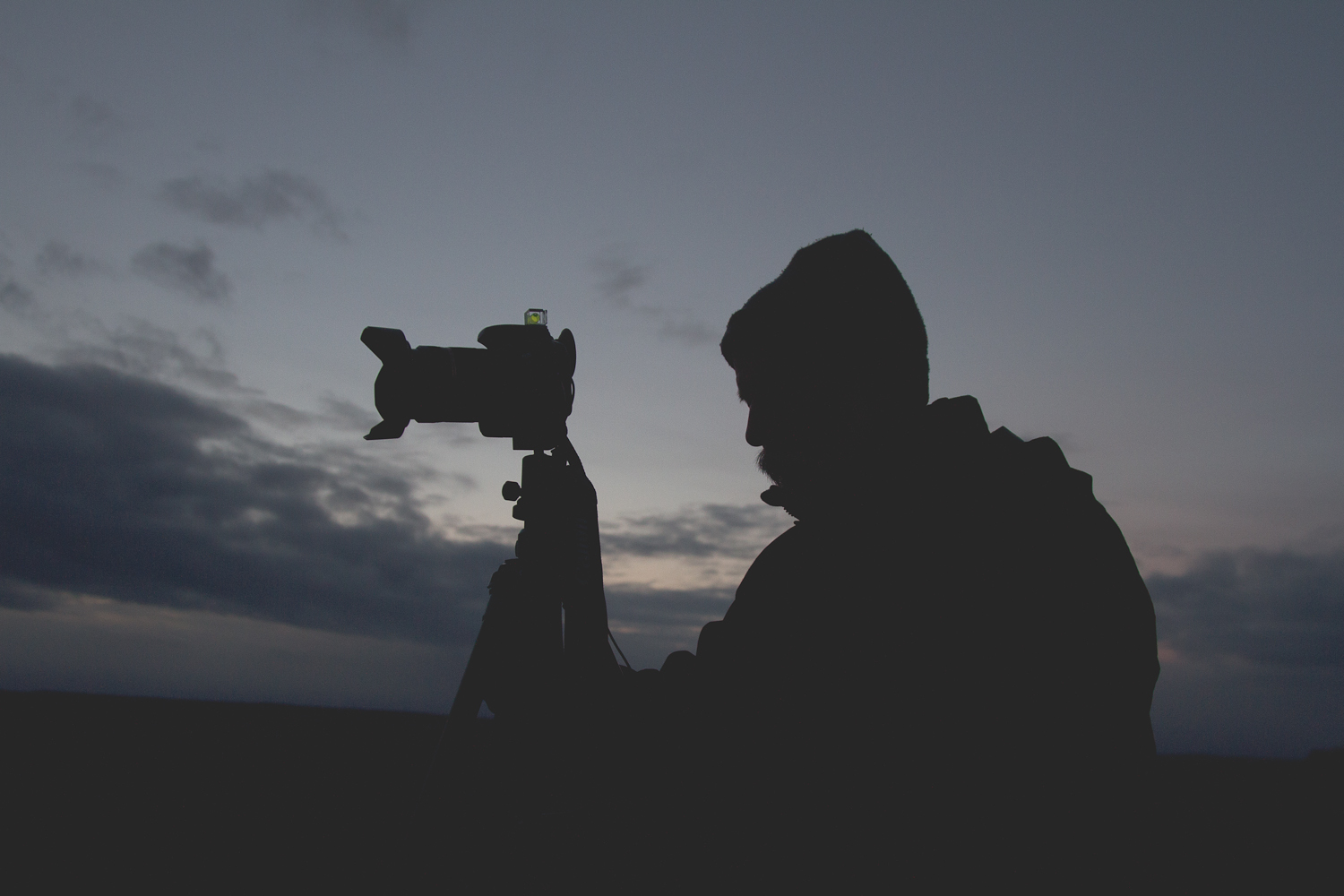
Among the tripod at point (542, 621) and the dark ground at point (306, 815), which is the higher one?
the tripod at point (542, 621)

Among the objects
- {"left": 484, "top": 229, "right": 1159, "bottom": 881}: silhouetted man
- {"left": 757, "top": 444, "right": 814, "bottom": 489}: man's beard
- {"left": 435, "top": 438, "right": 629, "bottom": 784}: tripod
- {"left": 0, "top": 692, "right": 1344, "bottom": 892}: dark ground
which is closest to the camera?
{"left": 484, "top": 229, "right": 1159, "bottom": 881}: silhouetted man

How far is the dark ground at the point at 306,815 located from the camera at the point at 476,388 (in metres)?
0.93

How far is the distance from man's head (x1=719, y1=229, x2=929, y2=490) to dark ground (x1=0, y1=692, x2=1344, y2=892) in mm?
1033

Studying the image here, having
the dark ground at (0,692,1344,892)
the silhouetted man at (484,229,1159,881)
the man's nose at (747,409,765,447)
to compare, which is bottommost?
the dark ground at (0,692,1344,892)

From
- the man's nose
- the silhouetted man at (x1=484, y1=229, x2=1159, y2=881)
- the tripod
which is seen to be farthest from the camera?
the silhouetted man at (x1=484, y1=229, x2=1159, y2=881)

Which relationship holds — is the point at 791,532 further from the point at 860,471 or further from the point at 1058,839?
the point at 1058,839

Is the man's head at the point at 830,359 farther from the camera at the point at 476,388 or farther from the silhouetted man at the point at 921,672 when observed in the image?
the camera at the point at 476,388

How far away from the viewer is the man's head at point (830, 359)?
2047mm

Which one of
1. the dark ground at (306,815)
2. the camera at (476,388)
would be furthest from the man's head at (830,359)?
the dark ground at (306,815)

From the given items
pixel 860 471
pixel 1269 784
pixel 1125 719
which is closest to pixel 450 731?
pixel 860 471

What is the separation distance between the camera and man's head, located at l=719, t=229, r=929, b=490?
6.72ft

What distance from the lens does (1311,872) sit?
5.15 meters

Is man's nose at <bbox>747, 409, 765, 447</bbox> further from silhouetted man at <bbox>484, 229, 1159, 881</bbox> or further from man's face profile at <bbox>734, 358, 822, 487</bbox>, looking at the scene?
silhouetted man at <bbox>484, 229, 1159, 881</bbox>

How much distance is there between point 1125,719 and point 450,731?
1669mm
